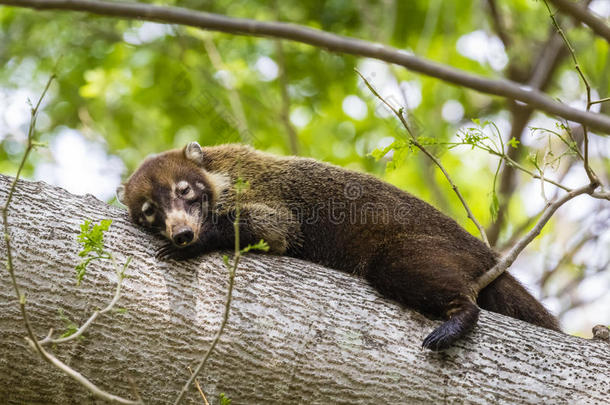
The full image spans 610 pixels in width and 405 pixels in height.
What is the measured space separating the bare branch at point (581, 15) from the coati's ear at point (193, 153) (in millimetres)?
3884

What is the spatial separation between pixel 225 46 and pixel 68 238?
6983mm

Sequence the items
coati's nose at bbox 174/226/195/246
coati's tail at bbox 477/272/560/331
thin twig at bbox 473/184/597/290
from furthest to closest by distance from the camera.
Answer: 1. coati's tail at bbox 477/272/560/331
2. coati's nose at bbox 174/226/195/246
3. thin twig at bbox 473/184/597/290

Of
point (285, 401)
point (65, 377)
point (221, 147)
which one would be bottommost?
point (65, 377)

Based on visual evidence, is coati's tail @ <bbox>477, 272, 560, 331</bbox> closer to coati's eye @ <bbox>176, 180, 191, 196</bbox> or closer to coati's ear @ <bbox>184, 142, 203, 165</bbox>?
coati's eye @ <bbox>176, 180, 191, 196</bbox>

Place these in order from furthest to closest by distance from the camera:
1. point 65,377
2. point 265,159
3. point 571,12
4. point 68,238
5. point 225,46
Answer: point 225,46, point 265,159, point 68,238, point 65,377, point 571,12

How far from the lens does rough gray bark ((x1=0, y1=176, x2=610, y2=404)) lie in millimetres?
4066

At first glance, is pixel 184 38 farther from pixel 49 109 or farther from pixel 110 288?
pixel 110 288

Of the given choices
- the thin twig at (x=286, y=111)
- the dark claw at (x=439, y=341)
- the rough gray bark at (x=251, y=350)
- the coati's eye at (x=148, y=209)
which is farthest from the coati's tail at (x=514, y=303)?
the thin twig at (x=286, y=111)

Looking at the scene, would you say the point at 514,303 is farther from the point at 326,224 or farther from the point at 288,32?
the point at 288,32

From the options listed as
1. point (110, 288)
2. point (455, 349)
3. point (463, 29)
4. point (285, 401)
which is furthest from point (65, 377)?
point (463, 29)

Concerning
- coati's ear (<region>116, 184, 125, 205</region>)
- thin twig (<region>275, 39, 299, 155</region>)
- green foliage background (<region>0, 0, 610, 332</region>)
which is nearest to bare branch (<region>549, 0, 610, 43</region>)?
coati's ear (<region>116, 184, 125, 205</region>)

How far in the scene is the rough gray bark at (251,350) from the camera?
4.07m

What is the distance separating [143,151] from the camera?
35.2ft

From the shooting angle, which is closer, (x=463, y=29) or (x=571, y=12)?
(x=571, y=12)
